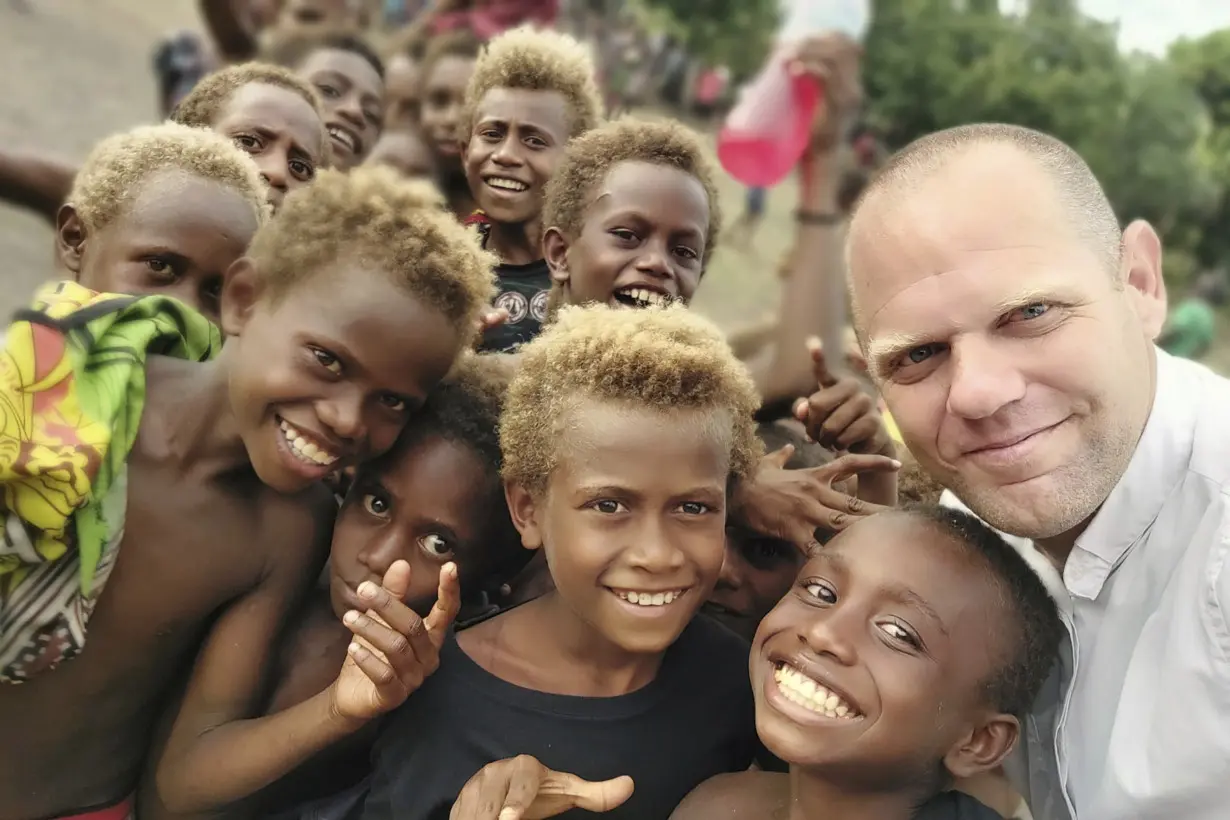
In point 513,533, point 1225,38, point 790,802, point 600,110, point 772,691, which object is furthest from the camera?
point 1225,38

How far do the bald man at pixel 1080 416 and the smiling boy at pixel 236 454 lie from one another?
34.0 inches

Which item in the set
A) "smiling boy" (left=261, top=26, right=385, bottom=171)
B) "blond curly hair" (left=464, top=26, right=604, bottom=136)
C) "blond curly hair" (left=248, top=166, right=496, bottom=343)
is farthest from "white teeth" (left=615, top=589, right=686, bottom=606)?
"smiling boy" (left=261, top=26, right=385, bottom=171)

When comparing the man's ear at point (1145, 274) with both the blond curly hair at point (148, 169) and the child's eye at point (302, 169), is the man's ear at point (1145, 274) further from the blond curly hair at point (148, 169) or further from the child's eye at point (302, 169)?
the child's eye at point (302, 169)

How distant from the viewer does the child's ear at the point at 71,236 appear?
223 centimetres

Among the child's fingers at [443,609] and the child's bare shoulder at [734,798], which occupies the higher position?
the child's fingers at [443,609]

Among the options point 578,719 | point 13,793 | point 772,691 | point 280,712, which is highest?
point 772,691

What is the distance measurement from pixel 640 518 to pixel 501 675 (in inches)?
16.7

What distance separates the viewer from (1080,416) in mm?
1627

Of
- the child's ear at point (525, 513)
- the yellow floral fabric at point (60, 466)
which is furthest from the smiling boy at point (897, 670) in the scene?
the yellow floral fabric at point (60, 466)

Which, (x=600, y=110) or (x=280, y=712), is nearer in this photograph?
(x=280, y=712)

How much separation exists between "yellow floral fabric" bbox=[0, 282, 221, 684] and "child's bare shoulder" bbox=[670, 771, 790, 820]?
1.13 metres

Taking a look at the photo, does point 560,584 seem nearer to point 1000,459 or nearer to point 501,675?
point 501,675

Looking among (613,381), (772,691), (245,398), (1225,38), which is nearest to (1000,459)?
(772,691)

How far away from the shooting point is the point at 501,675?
1796 millimetres
